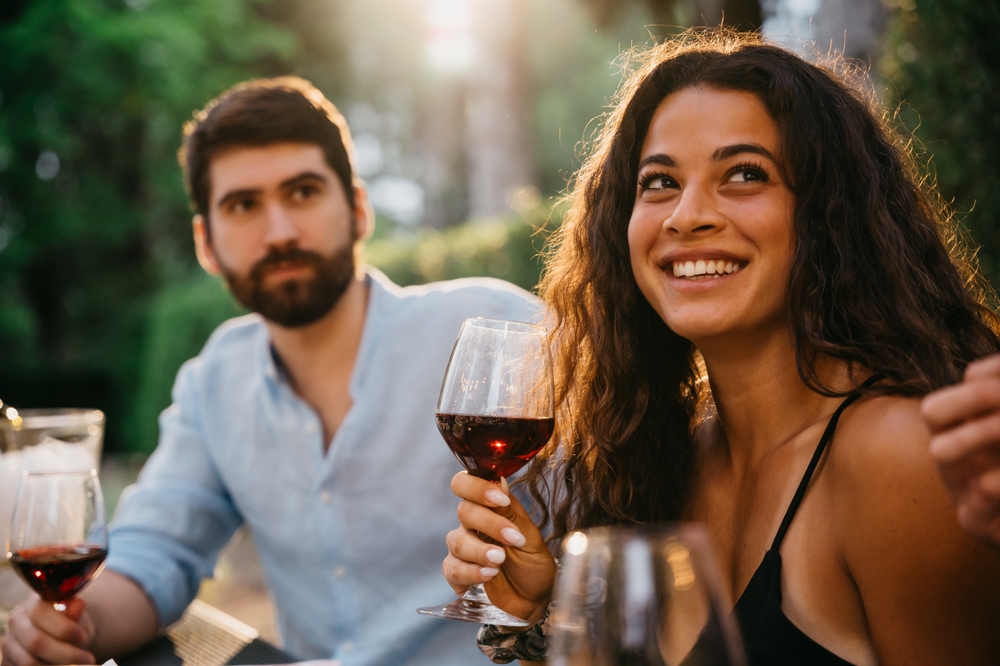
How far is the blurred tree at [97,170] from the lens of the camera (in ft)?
43.2

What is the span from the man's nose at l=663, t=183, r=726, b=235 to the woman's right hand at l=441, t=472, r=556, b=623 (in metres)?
0.61

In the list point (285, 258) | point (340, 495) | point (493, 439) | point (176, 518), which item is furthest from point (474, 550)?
point (285, 258)

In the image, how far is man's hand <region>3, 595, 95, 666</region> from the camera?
1736 millimetres

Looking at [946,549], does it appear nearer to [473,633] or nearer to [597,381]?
[597,381]

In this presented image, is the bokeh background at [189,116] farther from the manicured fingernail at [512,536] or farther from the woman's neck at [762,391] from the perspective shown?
the manicured fingernail at [512,536]

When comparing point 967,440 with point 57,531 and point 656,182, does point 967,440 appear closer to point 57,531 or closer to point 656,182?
point 656,182

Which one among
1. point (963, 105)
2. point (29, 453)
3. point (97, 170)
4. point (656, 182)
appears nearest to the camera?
point (656, 182)

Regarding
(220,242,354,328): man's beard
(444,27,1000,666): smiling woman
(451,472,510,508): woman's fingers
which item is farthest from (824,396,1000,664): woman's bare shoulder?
(220,242,354,328): man's beard

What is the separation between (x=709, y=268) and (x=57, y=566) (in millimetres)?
1369

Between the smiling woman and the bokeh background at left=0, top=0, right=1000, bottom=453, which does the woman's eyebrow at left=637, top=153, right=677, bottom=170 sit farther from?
the bokeh background at left=0, top=0, right=1000, bottom=453

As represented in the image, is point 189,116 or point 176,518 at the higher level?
point 189,116

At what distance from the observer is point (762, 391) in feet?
6.06

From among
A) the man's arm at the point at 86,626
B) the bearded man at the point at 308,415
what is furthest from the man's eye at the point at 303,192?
the man's arm at the point at 86,626

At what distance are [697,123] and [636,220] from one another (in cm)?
23
